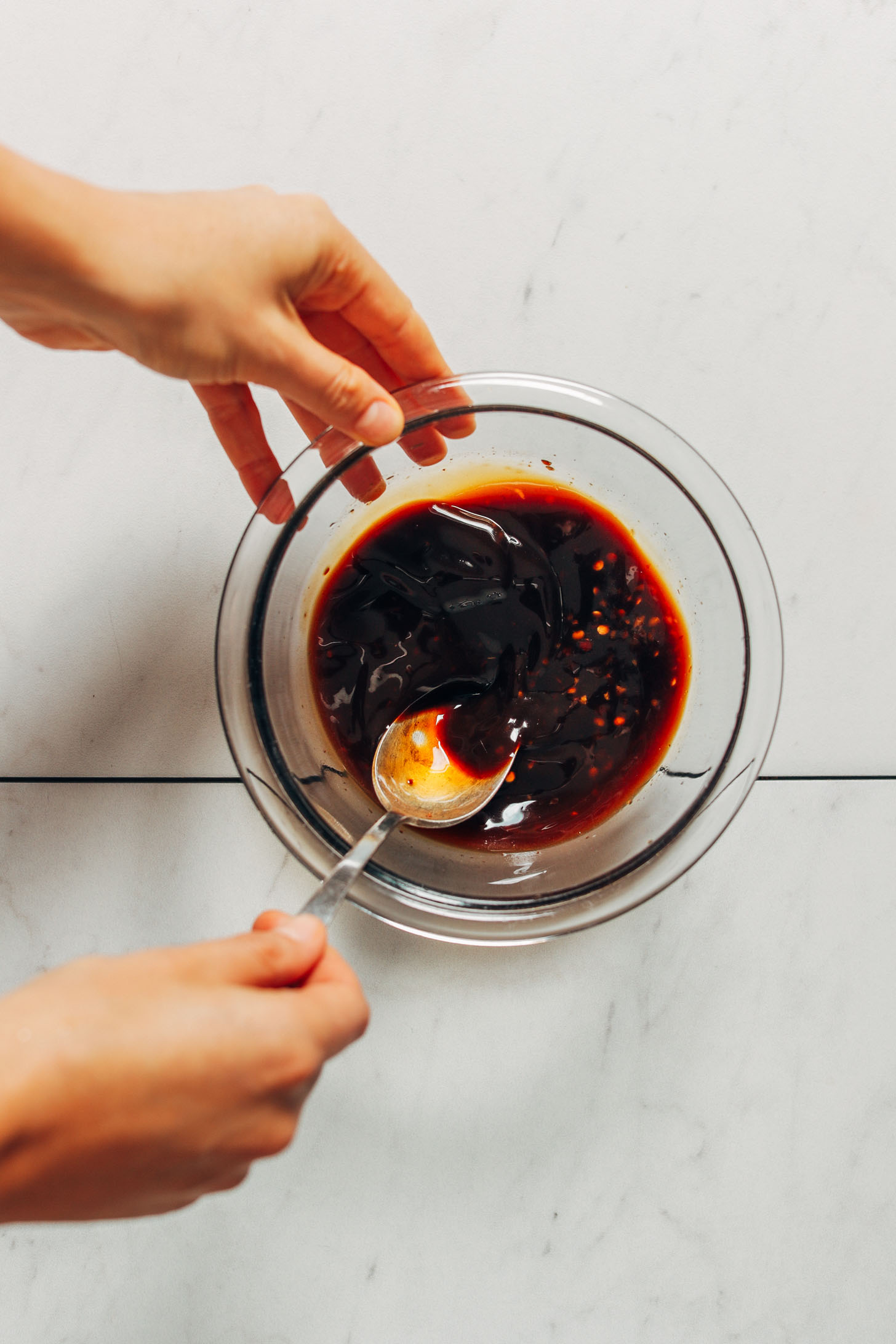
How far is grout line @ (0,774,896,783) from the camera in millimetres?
764

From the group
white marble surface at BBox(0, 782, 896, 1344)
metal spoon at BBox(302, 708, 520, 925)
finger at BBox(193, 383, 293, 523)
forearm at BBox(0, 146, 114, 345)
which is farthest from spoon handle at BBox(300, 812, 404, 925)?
forearm at BBox(0, 146, 114, 345)

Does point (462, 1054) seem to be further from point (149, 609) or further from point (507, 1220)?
point (149, 609)

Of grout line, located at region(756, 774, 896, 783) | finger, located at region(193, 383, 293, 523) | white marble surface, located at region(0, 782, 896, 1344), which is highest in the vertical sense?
finger, located at region(193, 383, 293, 523)

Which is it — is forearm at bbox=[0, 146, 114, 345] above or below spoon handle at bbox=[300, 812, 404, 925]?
above

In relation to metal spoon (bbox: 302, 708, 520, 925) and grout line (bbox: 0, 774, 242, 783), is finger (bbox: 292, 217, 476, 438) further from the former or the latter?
grout line (bbox: 0, 774, 242, 783)

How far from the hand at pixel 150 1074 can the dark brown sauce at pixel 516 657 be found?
0.76 feet

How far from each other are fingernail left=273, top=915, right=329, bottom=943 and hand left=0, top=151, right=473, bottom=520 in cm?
32

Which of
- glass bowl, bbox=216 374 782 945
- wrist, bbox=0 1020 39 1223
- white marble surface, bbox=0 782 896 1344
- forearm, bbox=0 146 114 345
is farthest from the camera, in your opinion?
white marble surface, bbox=0 782 896 1344

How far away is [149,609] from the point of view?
0.77 m

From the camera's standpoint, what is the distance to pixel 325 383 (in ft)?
1.84

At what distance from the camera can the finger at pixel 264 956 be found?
18.3 inches

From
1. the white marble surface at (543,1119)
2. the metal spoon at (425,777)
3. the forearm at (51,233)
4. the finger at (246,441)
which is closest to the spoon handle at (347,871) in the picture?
the metal spoon at (425,777)

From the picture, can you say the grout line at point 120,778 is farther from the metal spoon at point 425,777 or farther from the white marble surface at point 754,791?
the metal spoon at point 425,777

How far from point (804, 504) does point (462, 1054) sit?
577 mm
